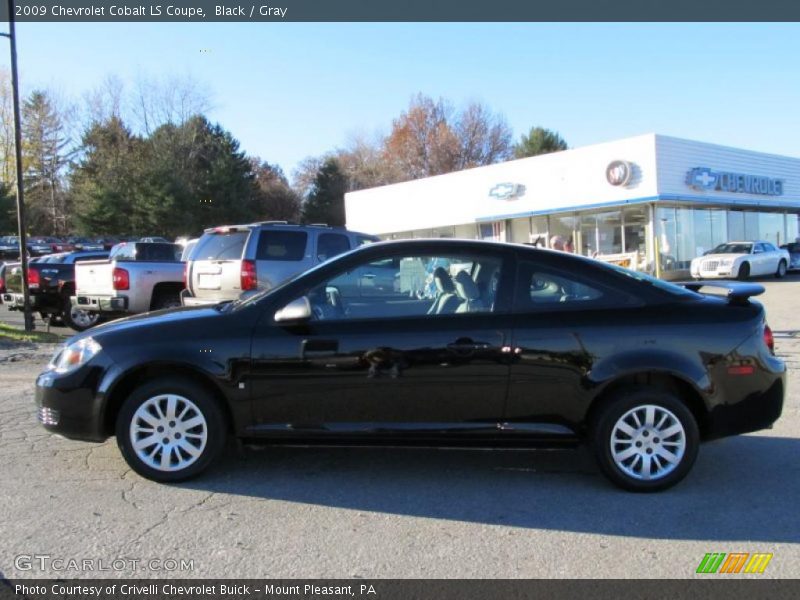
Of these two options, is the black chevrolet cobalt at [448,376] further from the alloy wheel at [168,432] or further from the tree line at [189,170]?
the tree line at [189,170]

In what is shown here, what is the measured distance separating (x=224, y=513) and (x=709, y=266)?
897 inches

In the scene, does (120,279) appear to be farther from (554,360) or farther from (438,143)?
(438,143)

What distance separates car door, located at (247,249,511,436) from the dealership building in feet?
70.3

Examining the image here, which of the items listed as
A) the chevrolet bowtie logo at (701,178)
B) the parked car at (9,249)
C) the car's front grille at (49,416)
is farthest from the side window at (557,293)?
the parked car at (9,249)

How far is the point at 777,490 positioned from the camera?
4.36 metres

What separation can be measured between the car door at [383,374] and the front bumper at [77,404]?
1.07 m

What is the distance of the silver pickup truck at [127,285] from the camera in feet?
37.1

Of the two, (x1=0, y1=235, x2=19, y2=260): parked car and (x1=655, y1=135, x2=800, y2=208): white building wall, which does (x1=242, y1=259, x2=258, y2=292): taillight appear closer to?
(x1=655, y1=135, x2=800, y2=208): white building wall

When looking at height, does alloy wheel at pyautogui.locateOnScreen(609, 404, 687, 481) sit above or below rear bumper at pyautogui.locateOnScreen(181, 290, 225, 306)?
below

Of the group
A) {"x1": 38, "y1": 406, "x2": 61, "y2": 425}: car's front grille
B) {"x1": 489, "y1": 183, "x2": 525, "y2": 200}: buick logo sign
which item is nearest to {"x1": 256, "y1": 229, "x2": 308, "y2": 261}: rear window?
{"x1": 38, "y1": 406, "x2": 61, "y2": 425}: car's front grille

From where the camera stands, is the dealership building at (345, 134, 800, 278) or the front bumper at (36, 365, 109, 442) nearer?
the front bumper at (36, 365, 109, 442)

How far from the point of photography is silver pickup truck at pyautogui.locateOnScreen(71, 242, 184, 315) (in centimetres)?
1130

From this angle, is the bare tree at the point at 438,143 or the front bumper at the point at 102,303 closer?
the front bumper at the point at 102,303
